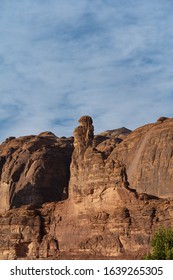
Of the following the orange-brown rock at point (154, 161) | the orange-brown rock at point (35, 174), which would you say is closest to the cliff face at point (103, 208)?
the orange-brown rock at point (154, 161)

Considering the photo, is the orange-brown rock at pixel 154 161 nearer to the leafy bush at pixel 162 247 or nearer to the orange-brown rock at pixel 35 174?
the orange-brown rock at pixel 35 174

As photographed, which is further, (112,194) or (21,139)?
(21,139)

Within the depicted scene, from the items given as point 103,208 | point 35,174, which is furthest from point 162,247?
point 35,174

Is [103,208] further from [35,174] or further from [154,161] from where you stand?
[35,174]

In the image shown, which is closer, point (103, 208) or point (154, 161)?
point (103, 208)

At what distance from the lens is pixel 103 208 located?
72062 mm

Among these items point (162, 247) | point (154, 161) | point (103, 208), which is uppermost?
point (154, 161)

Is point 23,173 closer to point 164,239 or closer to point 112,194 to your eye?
point 112,194

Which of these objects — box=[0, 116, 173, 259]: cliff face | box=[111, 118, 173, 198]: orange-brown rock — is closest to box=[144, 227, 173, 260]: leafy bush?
box=[0, 116, 173, 259]: cliff face

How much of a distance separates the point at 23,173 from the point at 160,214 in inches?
2082
